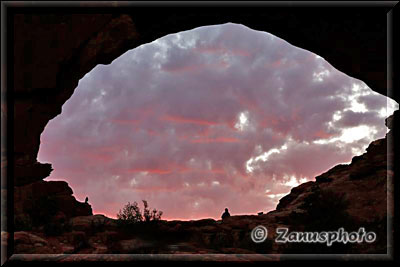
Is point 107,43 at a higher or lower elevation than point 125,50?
lower

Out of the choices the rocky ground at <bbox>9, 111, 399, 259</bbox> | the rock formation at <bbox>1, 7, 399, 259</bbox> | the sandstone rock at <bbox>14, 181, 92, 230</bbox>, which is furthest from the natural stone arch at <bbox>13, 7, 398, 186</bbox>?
the rocky ground at <bbox>9, 111, 399, 259</bbox>

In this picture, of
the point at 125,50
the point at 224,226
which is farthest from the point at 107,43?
the point at 224,226

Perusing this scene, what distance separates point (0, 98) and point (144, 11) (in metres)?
6.63

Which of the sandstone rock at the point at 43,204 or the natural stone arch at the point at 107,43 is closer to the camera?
the natural stone arch at the point at 107,43

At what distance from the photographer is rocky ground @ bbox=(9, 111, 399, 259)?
517 inches

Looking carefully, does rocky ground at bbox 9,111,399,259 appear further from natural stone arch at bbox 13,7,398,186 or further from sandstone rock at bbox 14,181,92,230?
natural stone arch at bbox 13,7,398,186

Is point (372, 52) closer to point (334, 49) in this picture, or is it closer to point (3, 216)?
point (334, 49)

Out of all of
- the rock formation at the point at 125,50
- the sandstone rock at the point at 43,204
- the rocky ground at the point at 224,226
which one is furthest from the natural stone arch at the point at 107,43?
the rocky ground at the point at 224,226

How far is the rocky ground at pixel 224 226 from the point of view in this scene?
13.1 meters

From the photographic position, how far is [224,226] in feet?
56.0

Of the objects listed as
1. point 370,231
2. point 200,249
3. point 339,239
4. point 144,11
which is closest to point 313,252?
point 339,239

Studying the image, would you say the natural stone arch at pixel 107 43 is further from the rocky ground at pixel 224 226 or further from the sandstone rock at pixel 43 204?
the rocky ground at pixel 224 226

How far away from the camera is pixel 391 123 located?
19.2 m

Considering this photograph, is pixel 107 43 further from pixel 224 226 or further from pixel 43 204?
pixel 224 226
